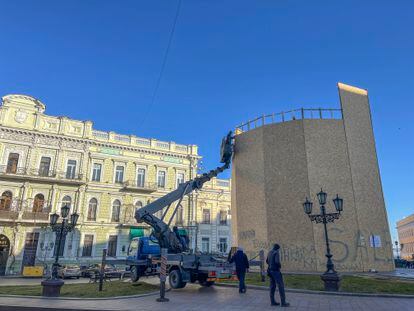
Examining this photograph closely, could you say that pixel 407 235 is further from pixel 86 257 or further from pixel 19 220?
pixel 19 220

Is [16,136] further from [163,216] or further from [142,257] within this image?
[163,216]

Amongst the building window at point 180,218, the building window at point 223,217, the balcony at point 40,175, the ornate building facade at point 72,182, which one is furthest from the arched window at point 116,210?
the building window at point 223,217

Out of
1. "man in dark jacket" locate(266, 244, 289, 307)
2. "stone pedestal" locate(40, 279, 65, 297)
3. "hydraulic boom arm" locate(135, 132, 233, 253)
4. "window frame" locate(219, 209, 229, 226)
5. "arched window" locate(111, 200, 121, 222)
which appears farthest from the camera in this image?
"window frame" locate(219, 209, 229, 226)

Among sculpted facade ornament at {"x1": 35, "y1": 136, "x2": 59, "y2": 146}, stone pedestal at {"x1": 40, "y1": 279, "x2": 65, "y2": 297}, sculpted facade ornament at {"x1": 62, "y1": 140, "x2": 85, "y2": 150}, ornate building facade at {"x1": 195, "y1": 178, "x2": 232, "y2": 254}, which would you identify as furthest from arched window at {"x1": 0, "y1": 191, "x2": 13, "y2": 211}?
stone pedestal at {"x1": 40, "y1": 279, "x2": 65, "y2": 297}

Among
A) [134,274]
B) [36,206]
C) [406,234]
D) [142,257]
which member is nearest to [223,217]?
[36,206]

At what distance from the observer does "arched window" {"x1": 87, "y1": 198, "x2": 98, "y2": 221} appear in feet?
121

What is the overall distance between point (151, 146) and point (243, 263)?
3027 cm

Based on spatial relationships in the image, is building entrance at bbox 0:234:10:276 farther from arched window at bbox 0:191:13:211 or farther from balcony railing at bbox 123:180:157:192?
balcony railing at bbox 123:180:157:192

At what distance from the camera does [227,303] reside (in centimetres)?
1028

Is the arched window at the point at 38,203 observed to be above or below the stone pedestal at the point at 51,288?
above

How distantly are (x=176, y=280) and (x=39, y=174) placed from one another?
87.3 feet

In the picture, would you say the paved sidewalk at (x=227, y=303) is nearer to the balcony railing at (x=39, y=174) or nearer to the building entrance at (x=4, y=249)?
the building entrance at (x=4, y=249)

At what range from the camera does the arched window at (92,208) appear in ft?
121

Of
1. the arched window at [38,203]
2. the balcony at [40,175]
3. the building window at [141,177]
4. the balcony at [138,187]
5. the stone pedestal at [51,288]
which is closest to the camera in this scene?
the stone pedestal at [51,288]
